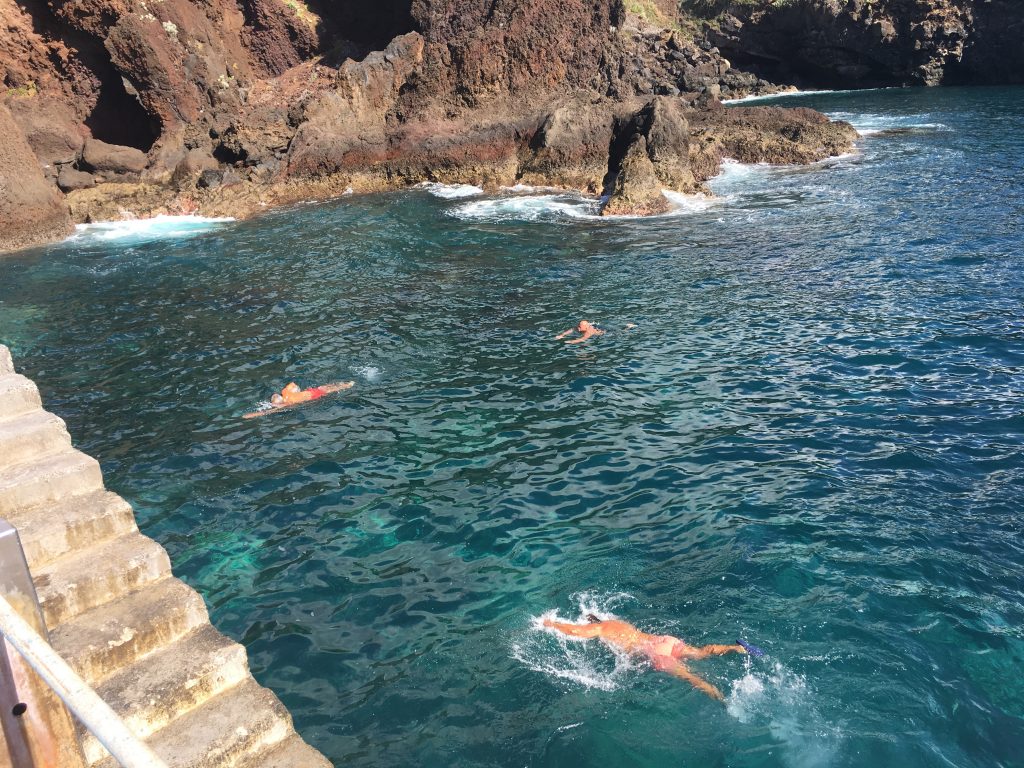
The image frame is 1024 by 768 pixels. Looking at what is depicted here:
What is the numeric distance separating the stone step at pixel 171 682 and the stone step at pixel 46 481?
132 centimetres

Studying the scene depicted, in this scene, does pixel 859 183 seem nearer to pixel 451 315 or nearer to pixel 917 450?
pixel 451 315

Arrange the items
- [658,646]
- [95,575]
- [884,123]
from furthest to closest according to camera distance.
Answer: [884,123] < [658,646] < [95,575]

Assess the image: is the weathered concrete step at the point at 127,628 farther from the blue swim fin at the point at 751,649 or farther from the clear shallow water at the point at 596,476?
the blue swim fin at the point at 751,649

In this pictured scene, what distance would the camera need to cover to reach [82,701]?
2408 mm

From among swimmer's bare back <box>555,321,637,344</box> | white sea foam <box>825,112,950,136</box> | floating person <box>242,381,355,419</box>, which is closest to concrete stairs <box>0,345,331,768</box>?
floating person <box>242,381,355,419</box>

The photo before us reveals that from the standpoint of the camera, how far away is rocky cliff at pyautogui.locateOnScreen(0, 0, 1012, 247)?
26.7m

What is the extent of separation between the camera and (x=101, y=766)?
3992 mm

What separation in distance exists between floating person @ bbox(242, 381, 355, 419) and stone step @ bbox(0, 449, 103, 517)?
20.0 feet

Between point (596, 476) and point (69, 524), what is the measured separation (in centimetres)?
590

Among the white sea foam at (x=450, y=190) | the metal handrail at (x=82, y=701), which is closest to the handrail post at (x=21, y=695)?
the metal handrail at (x=82, y=701)

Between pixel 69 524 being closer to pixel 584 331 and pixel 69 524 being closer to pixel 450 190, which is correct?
pixel 584 331

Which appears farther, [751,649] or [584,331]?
[584,331]

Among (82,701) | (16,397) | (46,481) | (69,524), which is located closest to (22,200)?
(16,397)

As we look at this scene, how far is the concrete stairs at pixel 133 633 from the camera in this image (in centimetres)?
423
